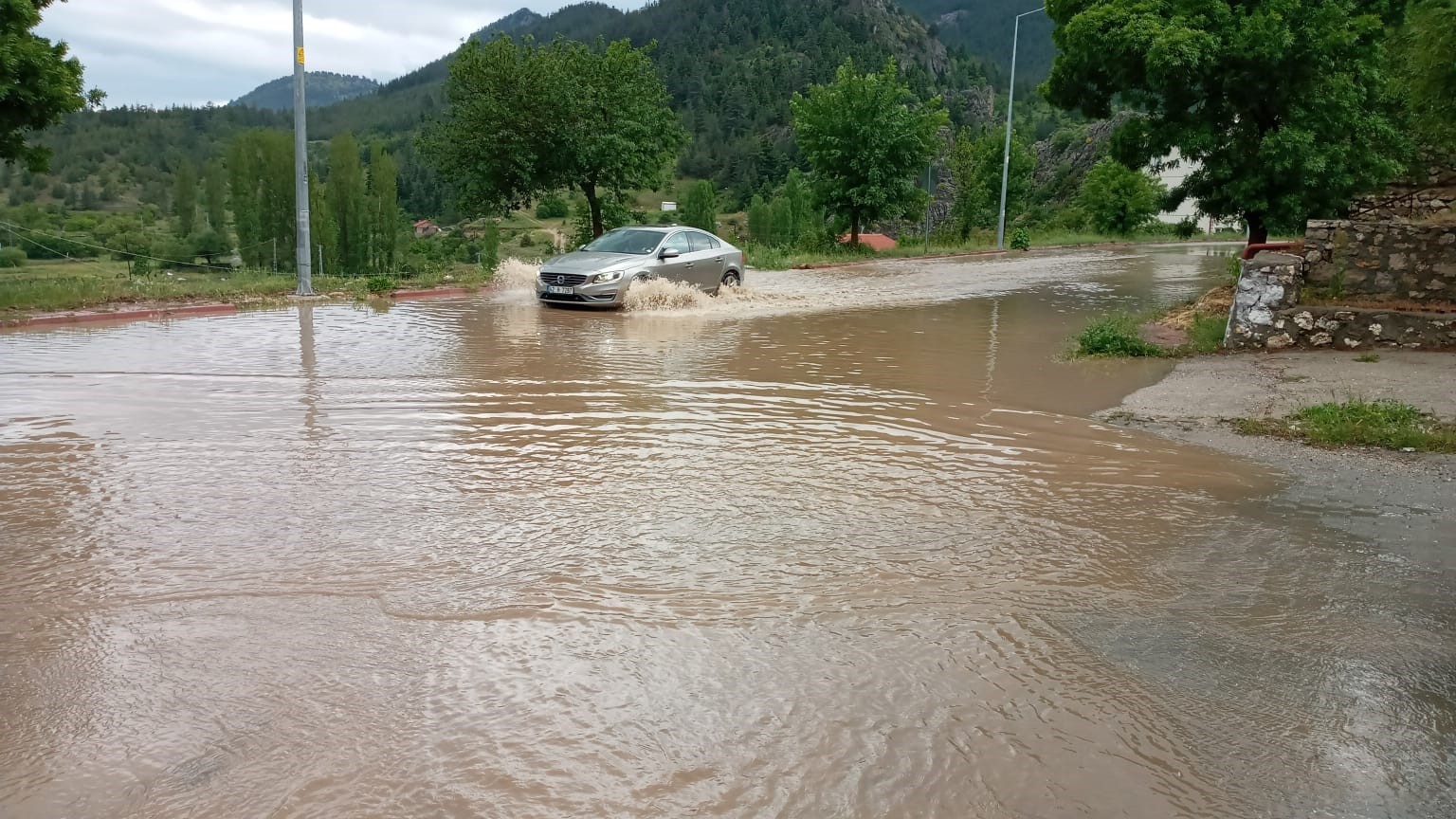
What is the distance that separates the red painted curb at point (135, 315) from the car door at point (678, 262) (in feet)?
22.3

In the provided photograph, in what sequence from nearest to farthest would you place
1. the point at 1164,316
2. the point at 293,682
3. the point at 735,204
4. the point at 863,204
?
the point at 293,682, the point at 1164,316, the point at 863,204, the point at 735,204

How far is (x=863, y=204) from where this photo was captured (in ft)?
114

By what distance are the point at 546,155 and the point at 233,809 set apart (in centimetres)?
2663

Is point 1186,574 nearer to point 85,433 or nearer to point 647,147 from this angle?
point 85,433

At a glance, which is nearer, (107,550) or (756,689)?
(756,689)

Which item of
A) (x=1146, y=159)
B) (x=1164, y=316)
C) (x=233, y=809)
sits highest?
(x=1146, y=159)

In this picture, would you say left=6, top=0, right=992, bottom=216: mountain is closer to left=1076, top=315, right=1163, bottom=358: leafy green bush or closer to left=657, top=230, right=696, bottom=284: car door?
left=657, top=230, right=696, bottom=284: car door

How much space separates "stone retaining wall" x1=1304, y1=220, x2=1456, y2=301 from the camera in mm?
11477

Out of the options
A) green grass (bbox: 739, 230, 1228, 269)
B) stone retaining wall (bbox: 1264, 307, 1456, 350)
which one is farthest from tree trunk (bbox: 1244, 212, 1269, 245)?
green grass (bbox: 739, 230, 1228, 269)

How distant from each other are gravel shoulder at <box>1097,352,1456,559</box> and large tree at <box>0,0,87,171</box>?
15.0 metres

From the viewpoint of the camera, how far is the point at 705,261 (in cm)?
1906

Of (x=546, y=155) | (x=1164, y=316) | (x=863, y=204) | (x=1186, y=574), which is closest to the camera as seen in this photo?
(x=1186, y=574)

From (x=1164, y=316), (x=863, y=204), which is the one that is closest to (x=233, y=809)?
(x=1164, y=316)

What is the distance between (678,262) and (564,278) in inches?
82.1
